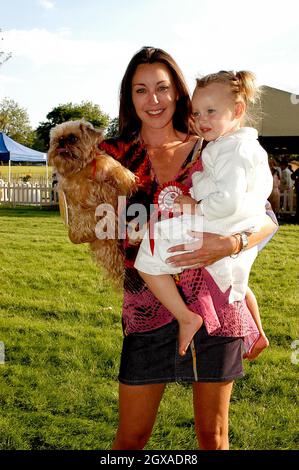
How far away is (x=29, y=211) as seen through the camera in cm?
2192

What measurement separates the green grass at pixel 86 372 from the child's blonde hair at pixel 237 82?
1.49m

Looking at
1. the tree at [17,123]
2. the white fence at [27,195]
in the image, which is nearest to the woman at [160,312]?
the white fence at [27,195]

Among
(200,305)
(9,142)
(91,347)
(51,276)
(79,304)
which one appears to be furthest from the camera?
(9,142)

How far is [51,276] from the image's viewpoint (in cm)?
948

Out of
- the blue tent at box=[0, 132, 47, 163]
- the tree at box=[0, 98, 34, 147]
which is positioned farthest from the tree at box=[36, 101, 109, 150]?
the blue tent at box=[0, 132, 47, 163]

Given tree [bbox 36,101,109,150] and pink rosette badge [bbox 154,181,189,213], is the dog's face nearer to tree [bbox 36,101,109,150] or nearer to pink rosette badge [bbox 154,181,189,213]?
pink rosette badge [bbox 154,181,189,213]

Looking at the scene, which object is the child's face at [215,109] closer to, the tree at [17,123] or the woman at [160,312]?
the woman at [160,312]

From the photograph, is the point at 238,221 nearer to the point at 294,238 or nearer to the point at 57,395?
the point at 57,395

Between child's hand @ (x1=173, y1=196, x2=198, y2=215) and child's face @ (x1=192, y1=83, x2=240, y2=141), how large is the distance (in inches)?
14.6

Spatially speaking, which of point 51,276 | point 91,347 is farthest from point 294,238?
point 91,347

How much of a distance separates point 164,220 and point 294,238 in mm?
12260

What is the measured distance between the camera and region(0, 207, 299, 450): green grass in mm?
4637

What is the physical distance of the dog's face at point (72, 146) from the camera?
3.38m

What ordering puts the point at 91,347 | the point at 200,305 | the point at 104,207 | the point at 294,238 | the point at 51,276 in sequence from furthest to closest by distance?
the point at 294,238, the point at 51,276, the point at 91,347, the point at 104,207, the point at 200,305
